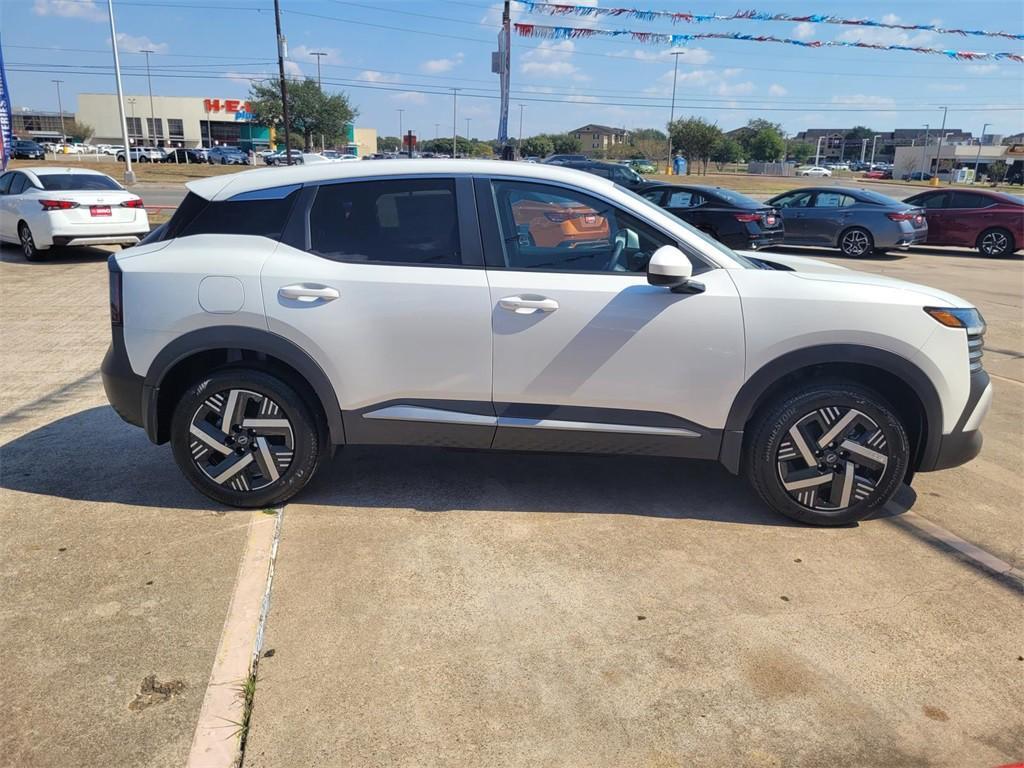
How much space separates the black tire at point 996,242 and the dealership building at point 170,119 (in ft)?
306

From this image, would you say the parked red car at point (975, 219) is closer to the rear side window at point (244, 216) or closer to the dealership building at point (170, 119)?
the rear side window at point (244, 216)

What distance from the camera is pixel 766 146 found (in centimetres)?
10019

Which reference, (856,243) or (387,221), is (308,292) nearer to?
(387,221)

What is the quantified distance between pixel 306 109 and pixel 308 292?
199 feet

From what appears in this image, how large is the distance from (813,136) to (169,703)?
603 feet

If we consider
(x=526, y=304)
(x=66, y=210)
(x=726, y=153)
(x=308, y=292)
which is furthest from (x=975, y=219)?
(x=726, y=153)

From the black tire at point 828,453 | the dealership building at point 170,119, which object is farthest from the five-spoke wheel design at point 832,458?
the dealership building at point 170,119

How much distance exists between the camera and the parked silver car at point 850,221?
51.4 ft

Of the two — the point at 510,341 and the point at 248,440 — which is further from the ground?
the point at 510,341

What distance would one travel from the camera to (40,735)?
8.29 ft

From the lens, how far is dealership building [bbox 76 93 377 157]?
102m

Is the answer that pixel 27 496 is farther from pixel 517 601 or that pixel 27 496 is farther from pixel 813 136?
pixel 813 136

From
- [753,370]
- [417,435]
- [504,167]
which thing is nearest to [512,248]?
[504,167]

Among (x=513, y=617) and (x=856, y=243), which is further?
(x=856, y=243)
